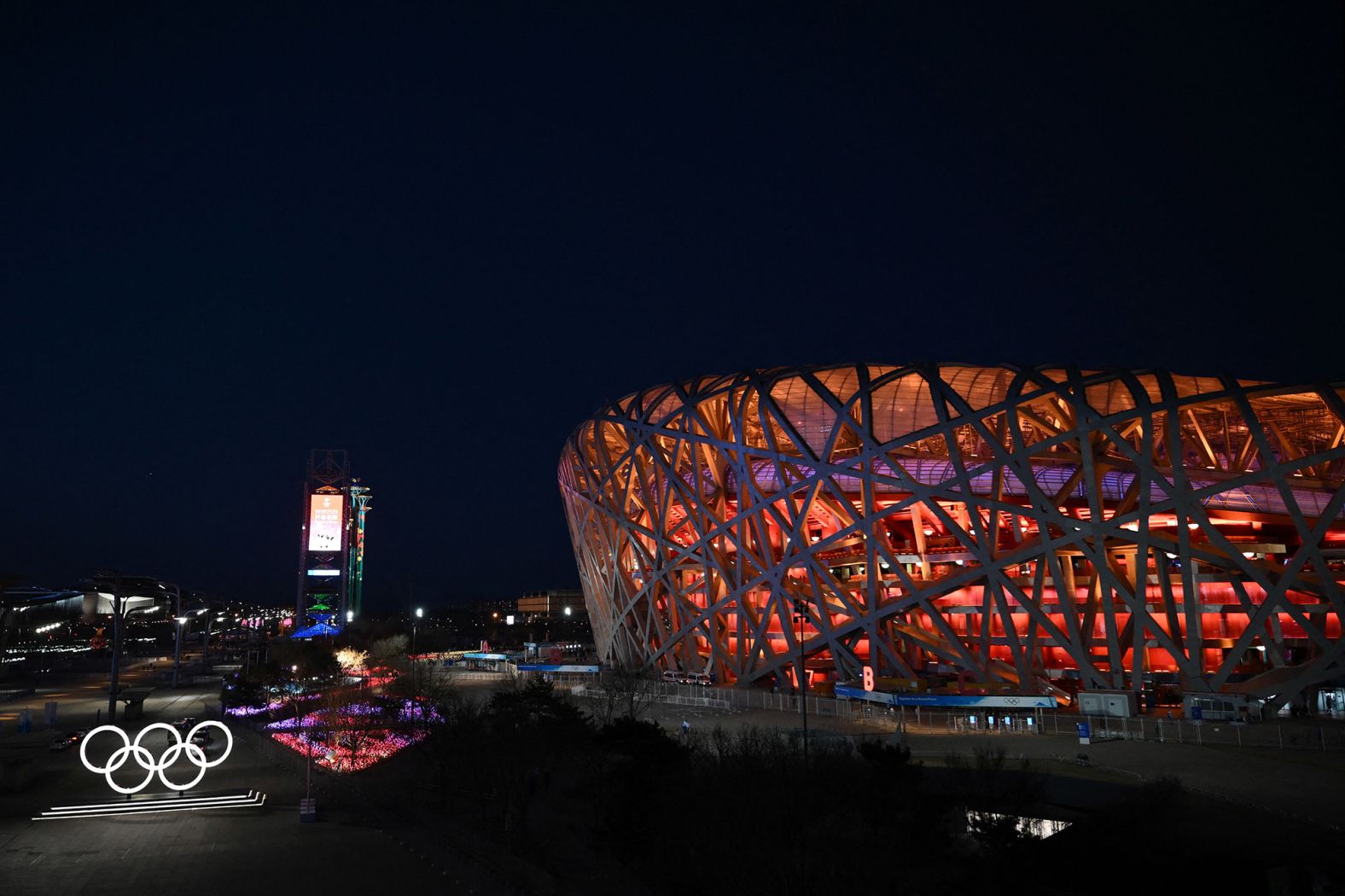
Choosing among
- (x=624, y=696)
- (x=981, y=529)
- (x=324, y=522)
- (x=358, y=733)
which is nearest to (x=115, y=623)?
(x=358, y=733)

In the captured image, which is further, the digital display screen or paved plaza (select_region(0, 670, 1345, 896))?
the digital display screen

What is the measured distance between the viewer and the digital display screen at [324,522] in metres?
92.1

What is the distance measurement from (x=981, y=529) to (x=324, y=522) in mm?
72783

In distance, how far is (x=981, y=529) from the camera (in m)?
38.7

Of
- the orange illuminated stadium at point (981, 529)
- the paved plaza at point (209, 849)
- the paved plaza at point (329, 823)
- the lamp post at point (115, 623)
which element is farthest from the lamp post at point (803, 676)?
the lamp post at point (115, 623)

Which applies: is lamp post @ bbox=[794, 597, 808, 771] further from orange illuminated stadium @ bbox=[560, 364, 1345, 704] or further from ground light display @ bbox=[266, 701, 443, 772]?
ground light display @ bbox=[266, 701, 443, 772]

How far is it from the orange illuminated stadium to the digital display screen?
4613cm

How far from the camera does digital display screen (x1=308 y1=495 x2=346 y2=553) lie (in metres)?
92.1

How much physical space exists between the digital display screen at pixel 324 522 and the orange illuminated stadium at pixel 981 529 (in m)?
46.1

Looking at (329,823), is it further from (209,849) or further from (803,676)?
(803,676)

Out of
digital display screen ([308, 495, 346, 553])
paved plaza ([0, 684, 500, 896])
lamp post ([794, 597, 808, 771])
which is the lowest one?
paved plaza ([0, 684, 500, 896])

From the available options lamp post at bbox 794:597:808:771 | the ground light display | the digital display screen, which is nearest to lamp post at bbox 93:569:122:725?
the ground light display

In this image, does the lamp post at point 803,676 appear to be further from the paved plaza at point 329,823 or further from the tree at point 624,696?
the tree at point 624,696

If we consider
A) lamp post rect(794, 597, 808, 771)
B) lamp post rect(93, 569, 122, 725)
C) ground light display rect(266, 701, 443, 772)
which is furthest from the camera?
lamp post rect(93, 569, 122, 725)
